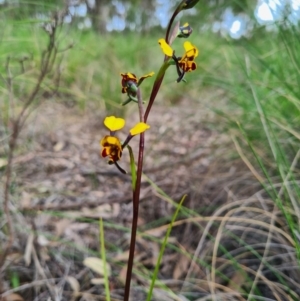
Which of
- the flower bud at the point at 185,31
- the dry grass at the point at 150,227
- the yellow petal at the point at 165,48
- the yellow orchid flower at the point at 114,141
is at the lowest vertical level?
the dry grass at the point at 150,227

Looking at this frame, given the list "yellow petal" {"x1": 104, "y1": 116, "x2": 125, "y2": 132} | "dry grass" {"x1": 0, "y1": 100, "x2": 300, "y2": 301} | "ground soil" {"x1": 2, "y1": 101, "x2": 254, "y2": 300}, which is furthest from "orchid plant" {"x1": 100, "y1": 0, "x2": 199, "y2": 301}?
"ground soil" {"x1": 2, "y1": 101, "x2": 254, "y2": 300}

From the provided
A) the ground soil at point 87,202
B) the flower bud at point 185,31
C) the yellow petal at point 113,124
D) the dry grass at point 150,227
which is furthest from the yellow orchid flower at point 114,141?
the ground soil at point 87,202

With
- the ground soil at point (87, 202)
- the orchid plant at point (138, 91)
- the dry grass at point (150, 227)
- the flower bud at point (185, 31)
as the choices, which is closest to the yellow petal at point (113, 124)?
the orchid plant at point (138, 91)

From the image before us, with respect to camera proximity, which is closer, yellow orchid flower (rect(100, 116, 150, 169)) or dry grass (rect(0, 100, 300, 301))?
yellow orchid flower (rect(100, 116, 150, 169))

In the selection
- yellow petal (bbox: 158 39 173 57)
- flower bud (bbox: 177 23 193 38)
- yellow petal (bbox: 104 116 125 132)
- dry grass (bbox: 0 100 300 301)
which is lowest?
dry grass (bbox: 0 100 300 301)

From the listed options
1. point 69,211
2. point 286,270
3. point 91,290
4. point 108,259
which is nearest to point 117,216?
point 69,211

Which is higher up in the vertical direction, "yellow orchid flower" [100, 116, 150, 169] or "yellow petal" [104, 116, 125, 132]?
"yellow petal" [104, 116, 125, 132]

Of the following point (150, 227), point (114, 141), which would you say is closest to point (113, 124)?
point (114, 141)

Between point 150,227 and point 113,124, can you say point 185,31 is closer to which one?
point 113,124

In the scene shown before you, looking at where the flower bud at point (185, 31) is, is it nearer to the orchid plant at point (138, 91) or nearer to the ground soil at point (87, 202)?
the orchid plant at point (138, 91)

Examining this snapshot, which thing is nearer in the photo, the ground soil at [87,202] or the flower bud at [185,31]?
the flower bud at [185,31]

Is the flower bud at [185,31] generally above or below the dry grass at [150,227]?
above

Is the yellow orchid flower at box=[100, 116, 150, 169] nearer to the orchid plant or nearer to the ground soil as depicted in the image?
the orchid plant
